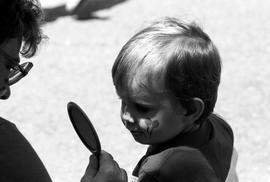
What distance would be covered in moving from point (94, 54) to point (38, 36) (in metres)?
5.25

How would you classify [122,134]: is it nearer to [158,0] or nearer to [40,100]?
[40,100]

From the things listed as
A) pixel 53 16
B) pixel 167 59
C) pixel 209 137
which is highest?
pixel 167 59

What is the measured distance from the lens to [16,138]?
2375 millimetres

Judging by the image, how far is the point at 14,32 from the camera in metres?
2.24

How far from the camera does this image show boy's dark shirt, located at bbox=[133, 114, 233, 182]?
2.28m

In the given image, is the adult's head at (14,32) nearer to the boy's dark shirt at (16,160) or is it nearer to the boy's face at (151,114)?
the boy's dark shirt at (16,160)

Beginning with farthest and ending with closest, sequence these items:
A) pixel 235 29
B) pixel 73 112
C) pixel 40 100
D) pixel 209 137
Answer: pixel 235 29, pixel 40 100, pixel 209 137, pixel 73 112

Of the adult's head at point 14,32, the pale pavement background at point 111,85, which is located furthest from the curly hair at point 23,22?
the pale pavement background at point 111,85

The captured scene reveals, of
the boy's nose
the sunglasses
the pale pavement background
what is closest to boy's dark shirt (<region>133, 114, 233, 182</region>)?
the boy's nose

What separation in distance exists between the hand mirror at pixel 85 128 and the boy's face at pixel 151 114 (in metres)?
0.15

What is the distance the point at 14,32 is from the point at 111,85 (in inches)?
181

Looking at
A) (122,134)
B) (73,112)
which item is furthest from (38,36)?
(122,134)

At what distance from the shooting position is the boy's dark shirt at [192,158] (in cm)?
228

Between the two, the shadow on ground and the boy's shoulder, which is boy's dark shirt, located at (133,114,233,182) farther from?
the shadow on ground
